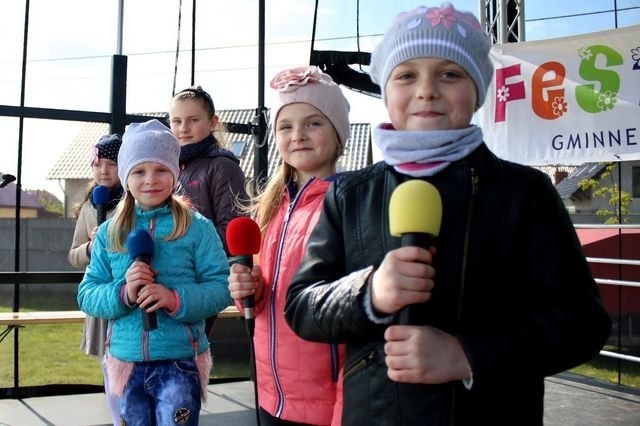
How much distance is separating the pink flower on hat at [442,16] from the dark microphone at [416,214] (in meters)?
0.37

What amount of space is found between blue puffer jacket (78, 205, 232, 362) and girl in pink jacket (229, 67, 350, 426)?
0.38 m

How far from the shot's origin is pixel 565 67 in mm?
5203

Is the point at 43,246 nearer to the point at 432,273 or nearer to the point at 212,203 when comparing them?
the point at 212,203

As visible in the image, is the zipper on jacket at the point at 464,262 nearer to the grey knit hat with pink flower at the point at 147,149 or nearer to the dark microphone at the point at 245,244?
the dark microphone at the point at 245,244

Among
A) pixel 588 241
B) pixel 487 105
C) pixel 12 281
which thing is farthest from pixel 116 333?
pixel 588 241

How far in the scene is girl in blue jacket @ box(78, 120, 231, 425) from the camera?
2.25m

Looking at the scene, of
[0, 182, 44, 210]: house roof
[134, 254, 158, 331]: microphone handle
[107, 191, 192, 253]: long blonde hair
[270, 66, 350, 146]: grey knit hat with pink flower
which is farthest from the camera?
[0, 182, 44, 210]: house roof

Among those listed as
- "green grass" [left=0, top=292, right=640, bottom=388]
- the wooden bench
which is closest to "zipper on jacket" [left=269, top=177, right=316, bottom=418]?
the wooden bench

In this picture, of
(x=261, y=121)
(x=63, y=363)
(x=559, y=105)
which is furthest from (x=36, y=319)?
(x=63, y=363)

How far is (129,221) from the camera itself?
7.98 feet

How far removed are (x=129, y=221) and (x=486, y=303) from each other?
158 cm

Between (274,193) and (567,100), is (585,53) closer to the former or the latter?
(567,100)

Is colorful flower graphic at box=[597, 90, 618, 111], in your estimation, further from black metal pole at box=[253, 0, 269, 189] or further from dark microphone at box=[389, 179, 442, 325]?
dark microphone at box=[389, 179, 442, 325]

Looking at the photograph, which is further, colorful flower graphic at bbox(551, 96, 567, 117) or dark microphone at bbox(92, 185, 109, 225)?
colorful flower graphic at bbox(551, 96, 567, 117)
